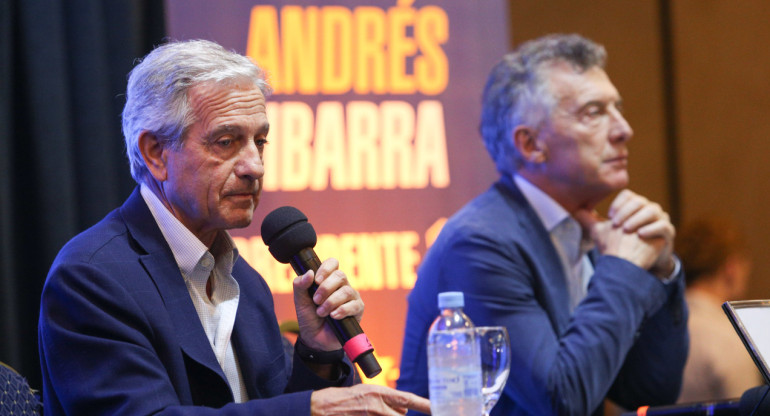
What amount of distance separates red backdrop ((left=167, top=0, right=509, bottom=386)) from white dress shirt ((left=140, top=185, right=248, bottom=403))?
1.55m

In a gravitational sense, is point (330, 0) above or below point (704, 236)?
above

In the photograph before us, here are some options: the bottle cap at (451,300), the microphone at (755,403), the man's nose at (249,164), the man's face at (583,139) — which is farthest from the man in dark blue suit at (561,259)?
the man's nose at (249,164)

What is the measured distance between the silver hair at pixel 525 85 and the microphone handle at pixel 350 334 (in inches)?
46.8

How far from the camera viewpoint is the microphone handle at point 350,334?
1.52m

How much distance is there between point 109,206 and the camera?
2.82 metres

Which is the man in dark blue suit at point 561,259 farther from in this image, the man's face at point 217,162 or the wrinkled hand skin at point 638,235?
the man's face at point 217,162

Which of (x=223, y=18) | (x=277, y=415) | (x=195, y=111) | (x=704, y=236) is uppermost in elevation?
(x=223, y=18)

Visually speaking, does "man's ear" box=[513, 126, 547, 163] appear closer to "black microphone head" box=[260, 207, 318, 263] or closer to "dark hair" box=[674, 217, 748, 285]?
"black microphone head" box=[260, 207, 318, 263]

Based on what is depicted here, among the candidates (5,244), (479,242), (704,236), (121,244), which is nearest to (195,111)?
(121,244)

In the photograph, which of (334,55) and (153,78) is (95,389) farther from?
(334,55)

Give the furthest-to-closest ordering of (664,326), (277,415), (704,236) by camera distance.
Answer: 1. (704,236)
2. (664,326)
3. (277,415)

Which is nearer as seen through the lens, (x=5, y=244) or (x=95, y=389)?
(x=95, y=389)

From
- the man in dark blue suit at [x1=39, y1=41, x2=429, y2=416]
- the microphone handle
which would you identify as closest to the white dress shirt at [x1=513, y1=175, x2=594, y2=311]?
the man in dark blue suit at [x1=39, y1=41, x2=429, y2=416]

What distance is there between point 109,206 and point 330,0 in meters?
1.42
